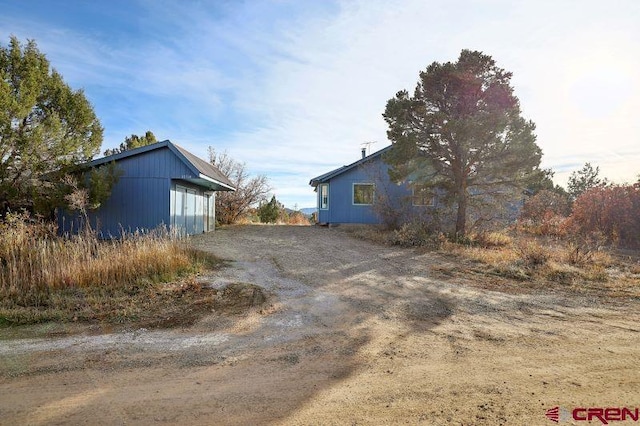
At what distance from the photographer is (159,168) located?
46.6 ft

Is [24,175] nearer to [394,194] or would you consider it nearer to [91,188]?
[91,188]

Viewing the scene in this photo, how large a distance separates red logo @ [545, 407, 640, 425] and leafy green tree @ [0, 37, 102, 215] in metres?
13.9

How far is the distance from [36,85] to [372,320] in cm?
1322

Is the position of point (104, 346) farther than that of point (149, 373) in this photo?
Yes

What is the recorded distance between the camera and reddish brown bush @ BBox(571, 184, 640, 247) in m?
15.1

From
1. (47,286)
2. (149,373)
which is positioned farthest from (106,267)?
(149,373)

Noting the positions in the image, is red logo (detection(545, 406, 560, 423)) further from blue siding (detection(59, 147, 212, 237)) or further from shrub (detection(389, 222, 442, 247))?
blue siding (detection(59, 147, 212, 237))

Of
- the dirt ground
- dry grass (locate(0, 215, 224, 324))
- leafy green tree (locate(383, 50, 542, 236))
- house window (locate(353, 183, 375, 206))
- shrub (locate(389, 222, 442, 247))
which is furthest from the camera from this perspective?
house window (locate(353, 183, 375, 206))

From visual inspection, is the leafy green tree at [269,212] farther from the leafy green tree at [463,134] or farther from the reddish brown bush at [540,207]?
the reddish brown bush at [540,207]

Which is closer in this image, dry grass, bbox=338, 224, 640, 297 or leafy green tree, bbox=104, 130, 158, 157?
dry grass, bbox=338, 224, 640, 297

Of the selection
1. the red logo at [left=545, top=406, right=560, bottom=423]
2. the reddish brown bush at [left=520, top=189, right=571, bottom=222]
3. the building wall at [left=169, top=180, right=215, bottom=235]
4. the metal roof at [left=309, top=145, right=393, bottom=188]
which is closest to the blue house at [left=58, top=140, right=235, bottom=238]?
the building wall at [left=169, top=180, right=215, bottom=235]


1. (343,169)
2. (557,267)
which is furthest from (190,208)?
(557,267)

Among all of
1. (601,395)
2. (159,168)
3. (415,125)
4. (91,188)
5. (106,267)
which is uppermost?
(415,125)

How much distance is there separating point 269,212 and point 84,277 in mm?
20278
